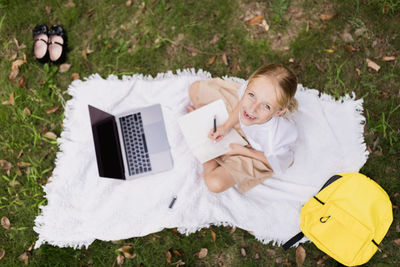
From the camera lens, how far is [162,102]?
348cm

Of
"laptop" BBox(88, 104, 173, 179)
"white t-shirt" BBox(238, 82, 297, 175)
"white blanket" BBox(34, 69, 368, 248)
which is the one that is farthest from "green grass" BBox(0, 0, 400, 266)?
"white t-shirt" BBox(238, 82, 297, 175)

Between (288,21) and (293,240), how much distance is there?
2.64 m

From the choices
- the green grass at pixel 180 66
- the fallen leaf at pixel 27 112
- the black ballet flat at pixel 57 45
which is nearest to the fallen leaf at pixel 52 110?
the green grass at pixel 180 66

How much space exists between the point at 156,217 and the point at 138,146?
828 mm

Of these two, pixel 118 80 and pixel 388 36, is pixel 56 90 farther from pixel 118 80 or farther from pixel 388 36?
pixel 388 36

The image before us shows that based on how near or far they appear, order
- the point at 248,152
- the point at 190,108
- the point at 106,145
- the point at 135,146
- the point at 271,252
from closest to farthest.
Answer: the point at 106,145 < the point at 248,152 < the point at 135,146 < the point at 271,252 < the point at 190,108

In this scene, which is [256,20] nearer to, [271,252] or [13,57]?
[271,252]

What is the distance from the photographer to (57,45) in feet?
11.9

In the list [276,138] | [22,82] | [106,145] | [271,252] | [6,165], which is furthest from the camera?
[22,82]

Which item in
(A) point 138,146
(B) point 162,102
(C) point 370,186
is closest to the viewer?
(C) point 370,186

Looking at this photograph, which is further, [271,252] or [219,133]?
[271,252]

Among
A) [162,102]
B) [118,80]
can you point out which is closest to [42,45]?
[118,80]

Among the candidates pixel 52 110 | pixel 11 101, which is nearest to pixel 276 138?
pixel 52 110

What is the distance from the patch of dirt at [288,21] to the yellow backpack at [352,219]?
1845mm
